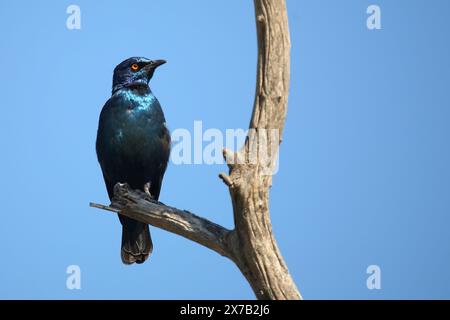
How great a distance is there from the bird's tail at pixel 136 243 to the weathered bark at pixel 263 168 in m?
2.68

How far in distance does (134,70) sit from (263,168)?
3642mm

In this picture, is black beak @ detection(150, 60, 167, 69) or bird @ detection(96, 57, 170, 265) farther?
black beak @ detection(150, 60, 167, 69)

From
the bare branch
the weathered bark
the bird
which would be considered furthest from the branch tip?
the bird

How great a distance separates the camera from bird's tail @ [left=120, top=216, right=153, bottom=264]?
9.26 metres

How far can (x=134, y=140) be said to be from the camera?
9031 millimetres

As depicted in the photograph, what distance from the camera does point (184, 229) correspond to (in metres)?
7.18

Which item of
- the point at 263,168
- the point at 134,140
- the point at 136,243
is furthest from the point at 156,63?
the point at 263,168

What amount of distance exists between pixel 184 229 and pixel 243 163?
116 cm

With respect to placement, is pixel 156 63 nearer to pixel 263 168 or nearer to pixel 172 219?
pixel 172 219

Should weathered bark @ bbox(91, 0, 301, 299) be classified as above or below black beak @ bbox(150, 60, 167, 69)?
below

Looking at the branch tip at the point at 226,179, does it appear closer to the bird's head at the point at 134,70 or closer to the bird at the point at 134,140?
the bird at the point at 134,140

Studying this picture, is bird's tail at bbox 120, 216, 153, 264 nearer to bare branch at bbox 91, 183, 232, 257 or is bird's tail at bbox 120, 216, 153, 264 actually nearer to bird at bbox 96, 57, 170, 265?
bird at bbox 96, 57, 170, 265
